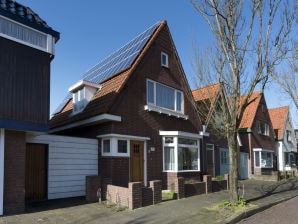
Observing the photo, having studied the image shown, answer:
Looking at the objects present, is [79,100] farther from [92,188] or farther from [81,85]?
[92,188]

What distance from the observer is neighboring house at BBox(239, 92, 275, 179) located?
A: 92.5ft

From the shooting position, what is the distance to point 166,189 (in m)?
16.9

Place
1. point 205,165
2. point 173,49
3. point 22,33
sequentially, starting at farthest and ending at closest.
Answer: point 205,165 < point 173,49 < point 22,33

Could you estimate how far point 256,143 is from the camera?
29.8m

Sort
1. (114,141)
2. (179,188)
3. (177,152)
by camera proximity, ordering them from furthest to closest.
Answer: (177,152), (114,141), (179,188)

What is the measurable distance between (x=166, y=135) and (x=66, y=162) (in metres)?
5.59

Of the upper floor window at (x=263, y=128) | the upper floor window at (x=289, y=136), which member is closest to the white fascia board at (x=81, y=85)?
the upper floor window at (x=263, y=128)

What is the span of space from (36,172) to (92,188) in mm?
2302

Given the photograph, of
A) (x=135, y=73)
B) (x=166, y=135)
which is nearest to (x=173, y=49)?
(x=135, y=73)

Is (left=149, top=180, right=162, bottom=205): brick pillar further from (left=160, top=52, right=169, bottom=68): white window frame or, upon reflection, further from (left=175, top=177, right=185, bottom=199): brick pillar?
(left=160, top=52, right=169, bottom=68): white window frame

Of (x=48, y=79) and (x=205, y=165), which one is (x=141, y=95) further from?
(x=205, y=165)

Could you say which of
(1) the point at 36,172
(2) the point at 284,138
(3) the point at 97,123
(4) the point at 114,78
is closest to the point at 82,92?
(4) the point at 114,78

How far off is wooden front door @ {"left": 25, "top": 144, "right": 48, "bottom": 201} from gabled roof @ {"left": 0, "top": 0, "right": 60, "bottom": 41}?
4542 millimetres

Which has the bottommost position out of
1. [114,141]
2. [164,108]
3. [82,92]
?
[114,141]
